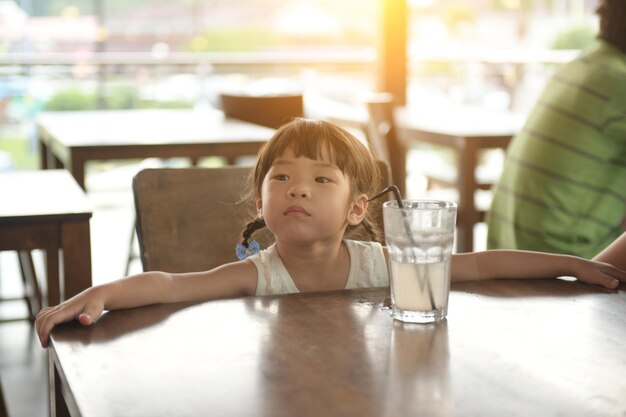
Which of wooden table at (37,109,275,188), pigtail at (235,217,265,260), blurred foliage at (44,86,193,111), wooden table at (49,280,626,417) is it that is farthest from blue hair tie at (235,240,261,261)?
blurred foliage at (44,86,193,111)

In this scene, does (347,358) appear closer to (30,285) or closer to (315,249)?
(315,249)

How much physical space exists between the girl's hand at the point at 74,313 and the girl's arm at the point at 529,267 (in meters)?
0.52

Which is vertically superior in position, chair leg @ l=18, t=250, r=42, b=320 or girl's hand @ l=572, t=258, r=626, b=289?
girl's hand @ l=572, t=258, r=626, b=289

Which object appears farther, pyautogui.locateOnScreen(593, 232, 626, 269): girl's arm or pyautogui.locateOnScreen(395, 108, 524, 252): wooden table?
pyautogui.locateOnScreen(395, 108, 524, 252): wooden table

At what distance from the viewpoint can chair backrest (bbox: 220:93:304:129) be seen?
4184 mm

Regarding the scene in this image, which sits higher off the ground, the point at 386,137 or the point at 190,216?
the point at 190,216

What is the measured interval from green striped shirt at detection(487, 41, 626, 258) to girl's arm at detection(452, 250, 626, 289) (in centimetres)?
101

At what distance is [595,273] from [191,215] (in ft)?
2.55

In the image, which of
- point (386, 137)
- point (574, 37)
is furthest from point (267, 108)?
point (574, 37)

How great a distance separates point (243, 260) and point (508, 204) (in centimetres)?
121

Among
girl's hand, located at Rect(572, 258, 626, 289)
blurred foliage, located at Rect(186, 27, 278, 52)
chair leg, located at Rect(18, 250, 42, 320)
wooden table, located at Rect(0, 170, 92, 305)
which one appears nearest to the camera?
girl's hand, located at Rect(572, 258, 626, 289)

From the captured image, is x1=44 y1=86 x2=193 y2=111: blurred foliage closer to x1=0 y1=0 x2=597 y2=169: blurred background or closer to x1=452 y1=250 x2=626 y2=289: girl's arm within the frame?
x1=0 y1=0 x2=597 y2=169: blurred background

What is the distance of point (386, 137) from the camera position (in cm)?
454

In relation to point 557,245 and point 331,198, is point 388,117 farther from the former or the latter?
point 331,198
